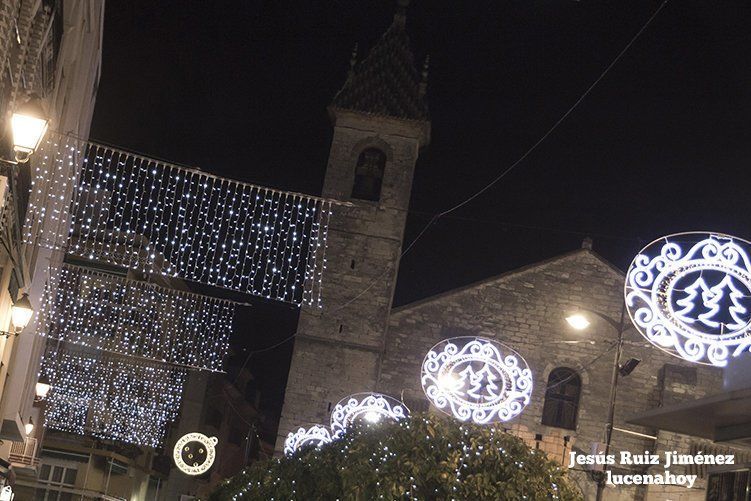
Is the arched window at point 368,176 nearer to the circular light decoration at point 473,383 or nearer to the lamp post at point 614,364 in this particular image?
the circular light decoration at point 473,383

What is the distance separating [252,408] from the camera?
58906mm

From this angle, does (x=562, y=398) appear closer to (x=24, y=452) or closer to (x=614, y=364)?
(x=614, y=364)

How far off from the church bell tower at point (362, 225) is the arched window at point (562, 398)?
503cm

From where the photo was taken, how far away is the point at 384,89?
1218 inches

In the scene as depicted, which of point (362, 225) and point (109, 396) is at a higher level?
point (362, 225)

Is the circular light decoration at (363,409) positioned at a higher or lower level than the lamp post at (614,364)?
lower

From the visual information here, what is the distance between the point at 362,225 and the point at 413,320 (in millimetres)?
3136

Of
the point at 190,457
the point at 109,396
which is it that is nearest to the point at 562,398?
the point at 190,457

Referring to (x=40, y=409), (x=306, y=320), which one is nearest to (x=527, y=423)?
(x=306, y=320)

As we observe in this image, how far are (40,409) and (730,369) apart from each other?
2155 cm

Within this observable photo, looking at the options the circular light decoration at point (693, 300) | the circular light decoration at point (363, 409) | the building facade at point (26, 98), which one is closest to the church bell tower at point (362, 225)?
the circular light decoration at point (363, 409)

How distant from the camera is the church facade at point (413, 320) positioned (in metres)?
29.0

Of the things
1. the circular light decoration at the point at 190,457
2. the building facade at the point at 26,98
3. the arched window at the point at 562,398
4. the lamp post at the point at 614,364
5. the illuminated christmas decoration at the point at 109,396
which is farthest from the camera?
the circular light decoration at the point at 190,457

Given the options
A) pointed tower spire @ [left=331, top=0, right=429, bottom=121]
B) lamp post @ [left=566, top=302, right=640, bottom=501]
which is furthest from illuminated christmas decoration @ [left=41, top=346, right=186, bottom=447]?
lamp post @ [left=566, top=302, right=640, bottom=501]
